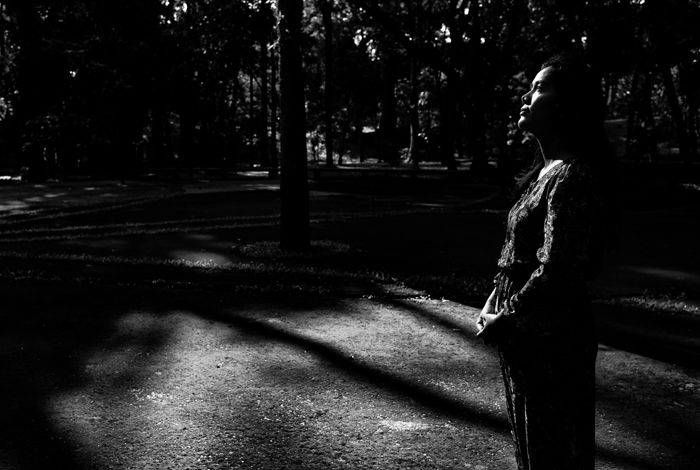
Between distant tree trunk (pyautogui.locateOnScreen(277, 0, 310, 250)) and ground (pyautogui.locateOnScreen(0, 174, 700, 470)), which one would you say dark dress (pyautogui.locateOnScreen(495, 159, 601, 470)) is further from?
distant tree trunk (pyautogui.locateOnScreen(277, 0, 310, 250))

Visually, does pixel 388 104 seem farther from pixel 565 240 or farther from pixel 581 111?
pixel 565 240

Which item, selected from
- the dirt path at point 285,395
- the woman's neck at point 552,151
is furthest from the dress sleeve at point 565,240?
the dirt path at point 285,395

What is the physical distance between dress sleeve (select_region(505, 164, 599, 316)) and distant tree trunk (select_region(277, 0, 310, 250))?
382 inches

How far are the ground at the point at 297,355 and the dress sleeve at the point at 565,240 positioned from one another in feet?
6.47

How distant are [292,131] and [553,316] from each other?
978 cm

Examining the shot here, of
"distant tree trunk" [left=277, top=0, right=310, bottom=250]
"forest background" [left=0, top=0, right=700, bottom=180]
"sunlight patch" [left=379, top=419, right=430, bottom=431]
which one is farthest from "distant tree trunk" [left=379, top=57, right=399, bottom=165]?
"sunlight patch" [left=379, top=419, right=430, bottom=431]

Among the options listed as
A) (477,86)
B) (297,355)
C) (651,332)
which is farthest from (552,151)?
(477,86)

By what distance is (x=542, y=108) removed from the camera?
8.62 feet

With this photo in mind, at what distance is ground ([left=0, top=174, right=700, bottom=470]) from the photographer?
4355 millimetres

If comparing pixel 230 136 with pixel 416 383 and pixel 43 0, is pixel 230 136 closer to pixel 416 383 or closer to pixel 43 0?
pixel 43 0

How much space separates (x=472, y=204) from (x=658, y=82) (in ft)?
124

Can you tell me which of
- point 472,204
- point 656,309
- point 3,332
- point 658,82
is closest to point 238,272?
point 3,332

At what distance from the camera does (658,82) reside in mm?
52406

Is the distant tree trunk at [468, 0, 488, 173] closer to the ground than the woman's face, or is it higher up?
higher up
